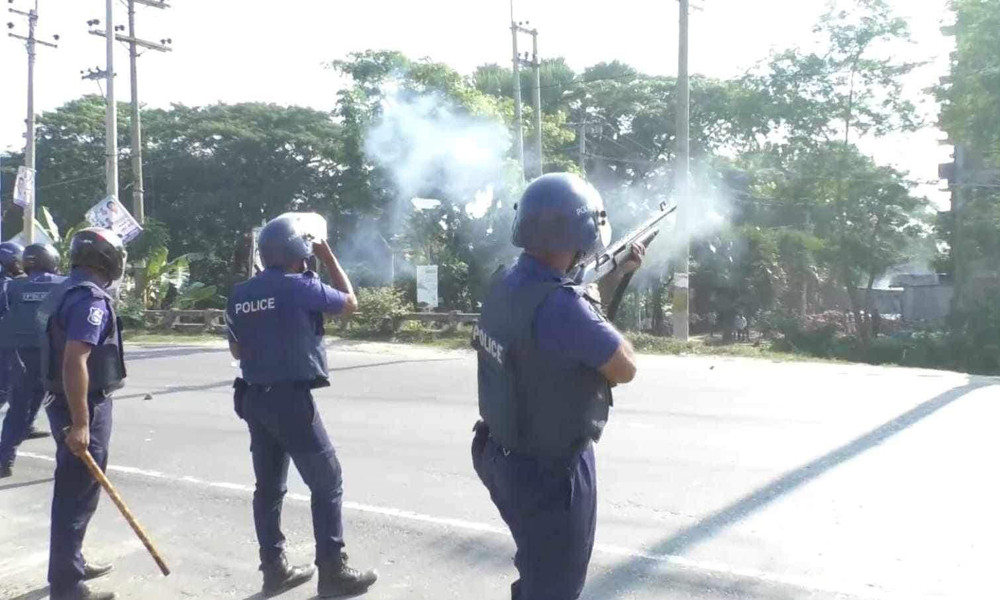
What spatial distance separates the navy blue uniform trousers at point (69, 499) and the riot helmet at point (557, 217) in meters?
2.57

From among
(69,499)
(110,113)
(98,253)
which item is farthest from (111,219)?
(69,499)

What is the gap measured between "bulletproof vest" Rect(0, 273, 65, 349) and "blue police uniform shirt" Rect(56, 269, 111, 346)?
2764 millimetres

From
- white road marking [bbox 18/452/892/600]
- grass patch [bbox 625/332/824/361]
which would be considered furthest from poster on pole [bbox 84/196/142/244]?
white road marking [bbox 18/452/892/600]

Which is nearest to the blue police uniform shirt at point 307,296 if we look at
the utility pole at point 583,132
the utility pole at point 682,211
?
the utility pole at point 682,211

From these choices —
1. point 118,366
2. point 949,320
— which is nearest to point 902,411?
point 118,366

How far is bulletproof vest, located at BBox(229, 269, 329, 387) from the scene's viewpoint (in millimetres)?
4258

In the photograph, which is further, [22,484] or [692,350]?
[692,350]

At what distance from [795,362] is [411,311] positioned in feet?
29.5

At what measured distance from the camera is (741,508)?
19.4 feet

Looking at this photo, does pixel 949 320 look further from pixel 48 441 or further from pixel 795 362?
pixel 48 441

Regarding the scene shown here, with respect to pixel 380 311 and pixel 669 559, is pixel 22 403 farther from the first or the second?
pixel 380 311

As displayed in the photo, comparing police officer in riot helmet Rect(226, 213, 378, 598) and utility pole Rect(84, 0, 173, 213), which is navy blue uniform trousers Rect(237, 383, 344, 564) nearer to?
police officer in riot helmet Rect(226, 213, 378, 598)

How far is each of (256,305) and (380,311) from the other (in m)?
16.8

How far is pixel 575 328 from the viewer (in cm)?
266
